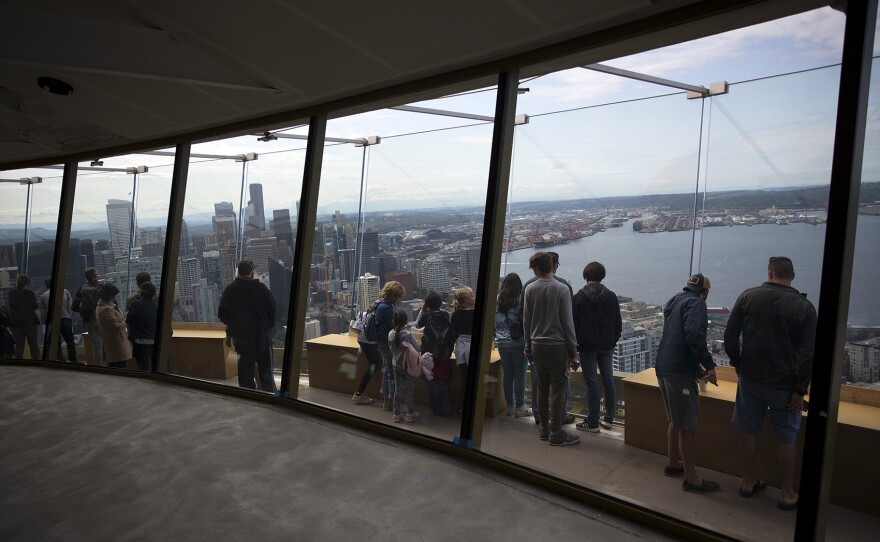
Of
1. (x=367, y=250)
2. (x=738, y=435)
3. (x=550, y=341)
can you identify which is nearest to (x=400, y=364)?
(x=367, y=250)

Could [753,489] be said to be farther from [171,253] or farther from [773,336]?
[171,253]

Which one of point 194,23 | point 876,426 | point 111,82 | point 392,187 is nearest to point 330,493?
point 392,187

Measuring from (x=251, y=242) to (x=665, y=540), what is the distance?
4331 mm

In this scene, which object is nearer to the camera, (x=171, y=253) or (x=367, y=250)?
(x=367, y=250)

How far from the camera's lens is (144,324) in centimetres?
629

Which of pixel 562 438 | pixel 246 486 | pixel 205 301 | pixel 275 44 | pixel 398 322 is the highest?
pixel 275 44

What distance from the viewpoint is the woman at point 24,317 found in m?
7.26

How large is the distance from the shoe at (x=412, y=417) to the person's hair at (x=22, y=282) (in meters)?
6.06

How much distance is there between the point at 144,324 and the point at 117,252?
1.05 m

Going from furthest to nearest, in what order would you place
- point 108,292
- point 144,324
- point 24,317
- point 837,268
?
point 24,317 < point 108,292 < point 144,324 < point 837,268

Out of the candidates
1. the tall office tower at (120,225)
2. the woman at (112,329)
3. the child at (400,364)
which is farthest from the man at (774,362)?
the tall office tower at (120,225)

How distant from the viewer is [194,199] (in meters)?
6.05

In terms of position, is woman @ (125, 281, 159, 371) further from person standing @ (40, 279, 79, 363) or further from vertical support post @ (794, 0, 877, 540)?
vertical support post @ (794, 0, 877, 540)

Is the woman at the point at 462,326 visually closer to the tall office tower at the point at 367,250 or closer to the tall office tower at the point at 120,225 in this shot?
the tall office tower at the point at 367,250
